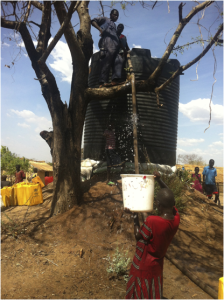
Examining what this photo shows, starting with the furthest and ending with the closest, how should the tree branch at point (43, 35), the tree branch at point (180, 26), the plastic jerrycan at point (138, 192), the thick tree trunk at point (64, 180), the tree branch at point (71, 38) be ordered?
the tree branch at point (43, 35)
the thick tree trunk at point (64, 180)
the tree branch at point (71, 38)
the tree branch at point (180, 26)
the plastic jerrycan at point (138, 192)

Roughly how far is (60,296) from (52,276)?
0.44m

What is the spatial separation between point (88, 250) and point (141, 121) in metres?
3.94

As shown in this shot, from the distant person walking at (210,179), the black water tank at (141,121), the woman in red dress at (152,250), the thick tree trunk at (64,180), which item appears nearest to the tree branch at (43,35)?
the black water tank at (141,121)

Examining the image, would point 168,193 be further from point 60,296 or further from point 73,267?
point 73,267

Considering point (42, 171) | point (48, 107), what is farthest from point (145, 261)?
point (42, 171)

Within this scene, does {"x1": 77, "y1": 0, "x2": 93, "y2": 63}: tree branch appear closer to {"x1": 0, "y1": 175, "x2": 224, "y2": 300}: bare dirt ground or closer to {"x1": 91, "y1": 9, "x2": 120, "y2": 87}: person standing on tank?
{"x1": 91, "y1": 9, "x2": 120, "y2": 87}: person standing on tank

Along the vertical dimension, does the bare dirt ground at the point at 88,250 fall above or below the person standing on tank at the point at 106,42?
below

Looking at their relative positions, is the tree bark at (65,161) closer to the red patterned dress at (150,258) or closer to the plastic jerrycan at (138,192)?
the plastic jerrycan at (138,192)

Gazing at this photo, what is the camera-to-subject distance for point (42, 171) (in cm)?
1385

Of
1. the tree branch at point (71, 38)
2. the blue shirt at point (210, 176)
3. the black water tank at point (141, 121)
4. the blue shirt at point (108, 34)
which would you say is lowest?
the blue shirt at point (210, 176)

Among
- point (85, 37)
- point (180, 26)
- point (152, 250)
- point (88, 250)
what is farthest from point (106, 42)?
point (152, 250)

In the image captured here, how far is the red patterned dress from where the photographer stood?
187 centimetres

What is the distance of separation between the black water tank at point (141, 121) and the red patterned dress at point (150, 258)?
439 centimetres

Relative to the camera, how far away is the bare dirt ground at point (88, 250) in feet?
9.47
